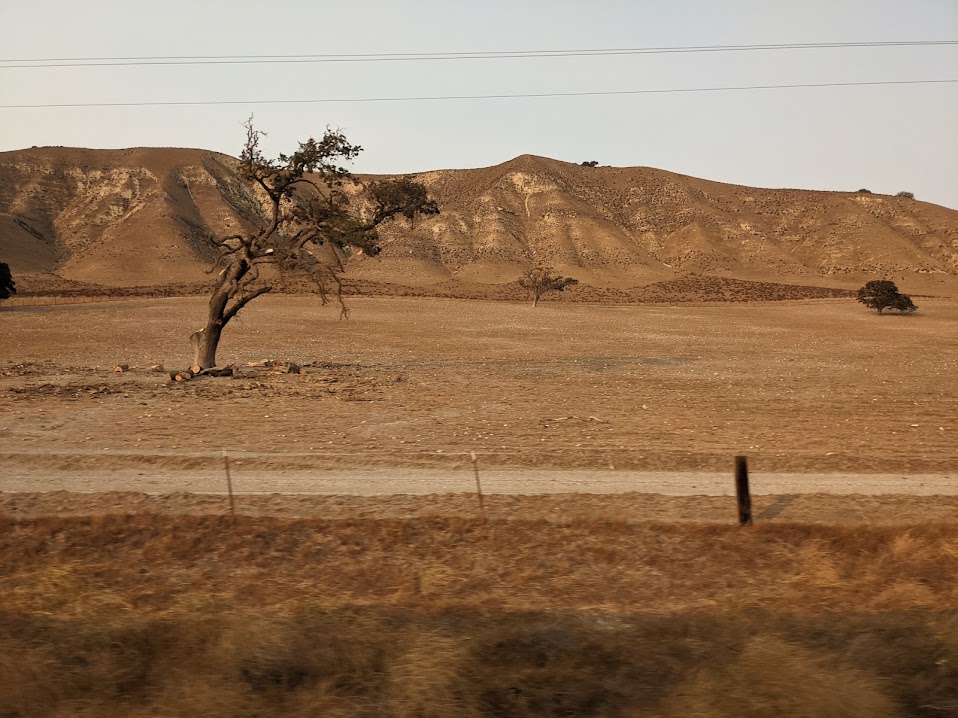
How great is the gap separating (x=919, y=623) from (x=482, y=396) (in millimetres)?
17487

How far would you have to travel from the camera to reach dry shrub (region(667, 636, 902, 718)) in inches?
247

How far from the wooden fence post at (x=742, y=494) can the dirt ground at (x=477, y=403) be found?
2.51 metres

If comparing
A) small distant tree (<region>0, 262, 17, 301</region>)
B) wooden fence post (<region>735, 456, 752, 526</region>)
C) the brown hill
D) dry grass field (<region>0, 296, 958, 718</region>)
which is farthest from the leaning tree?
the brown hill

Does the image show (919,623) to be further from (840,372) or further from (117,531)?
(840,372)

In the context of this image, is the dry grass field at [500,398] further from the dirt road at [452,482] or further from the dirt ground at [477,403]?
the dirt road at [452,482]

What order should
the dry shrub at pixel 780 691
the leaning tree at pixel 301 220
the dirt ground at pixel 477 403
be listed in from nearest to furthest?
1. the dry shrub at pixel 780 691
2. the dirt ground at pixel 477 403
3. the leaning tree at pixel 301 220

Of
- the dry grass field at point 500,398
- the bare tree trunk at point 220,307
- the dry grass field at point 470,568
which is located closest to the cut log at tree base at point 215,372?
the bare tree trunk at point 220,307

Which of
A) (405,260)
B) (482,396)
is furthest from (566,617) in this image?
(405,260)

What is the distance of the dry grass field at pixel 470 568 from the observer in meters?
6.79

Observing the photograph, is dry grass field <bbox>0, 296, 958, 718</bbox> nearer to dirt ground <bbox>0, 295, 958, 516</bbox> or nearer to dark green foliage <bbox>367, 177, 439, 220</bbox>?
dirt ground <bbox>0, 295, 958, 516</bbox>

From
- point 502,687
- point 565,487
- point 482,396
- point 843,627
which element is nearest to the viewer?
point 502,687

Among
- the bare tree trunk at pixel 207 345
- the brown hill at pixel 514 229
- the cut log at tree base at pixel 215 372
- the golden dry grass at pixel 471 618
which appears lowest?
the golden dry grass at pixel 471 618

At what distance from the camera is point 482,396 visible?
25141mm

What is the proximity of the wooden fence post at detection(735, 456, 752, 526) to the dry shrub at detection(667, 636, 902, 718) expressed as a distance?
4.60m
